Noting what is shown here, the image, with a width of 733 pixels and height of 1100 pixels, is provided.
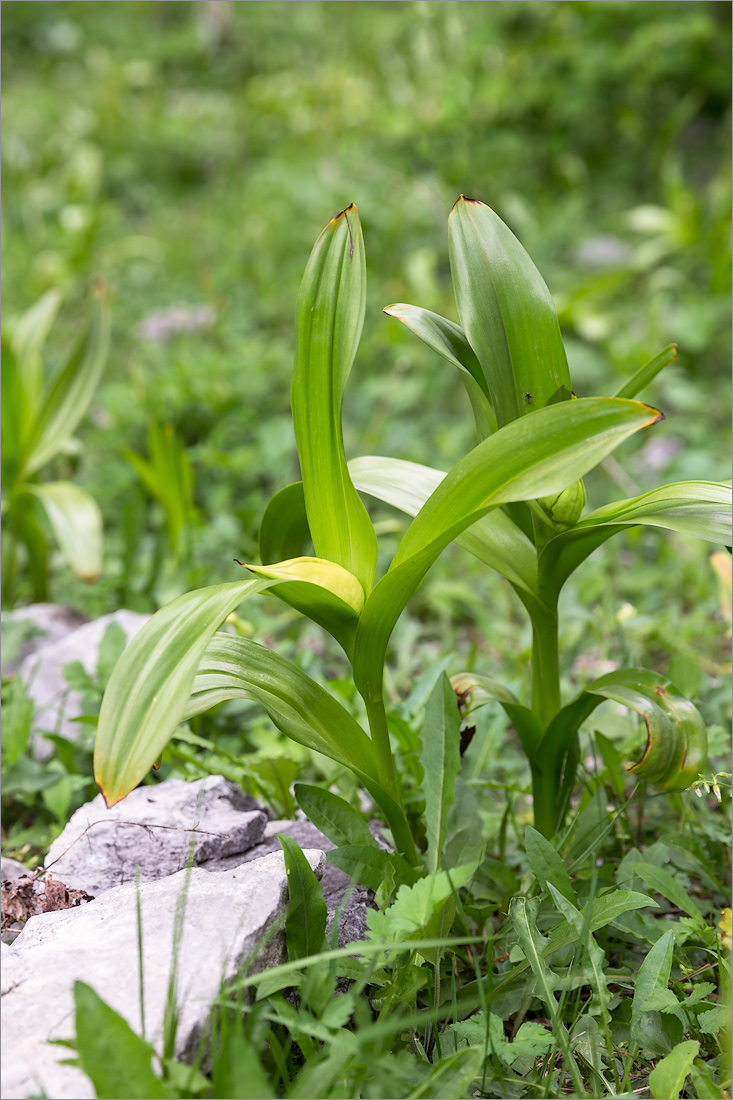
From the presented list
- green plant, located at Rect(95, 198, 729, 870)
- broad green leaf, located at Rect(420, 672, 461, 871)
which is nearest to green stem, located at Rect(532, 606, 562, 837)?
green plant, located at Rect(95, 198, 729, 870)

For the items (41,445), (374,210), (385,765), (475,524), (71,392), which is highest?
(374,210)

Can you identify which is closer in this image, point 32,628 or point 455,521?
→ point 455,521

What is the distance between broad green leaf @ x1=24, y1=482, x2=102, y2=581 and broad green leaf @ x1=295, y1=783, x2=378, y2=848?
1006 millimetres

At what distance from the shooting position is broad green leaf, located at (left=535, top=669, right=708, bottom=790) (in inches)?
41.4

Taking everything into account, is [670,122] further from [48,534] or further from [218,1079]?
[218,1079]

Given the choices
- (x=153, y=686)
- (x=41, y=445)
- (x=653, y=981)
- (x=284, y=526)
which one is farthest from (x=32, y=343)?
(x=653, y=981)

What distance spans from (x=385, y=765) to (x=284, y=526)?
367 mm

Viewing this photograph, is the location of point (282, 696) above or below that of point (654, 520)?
below

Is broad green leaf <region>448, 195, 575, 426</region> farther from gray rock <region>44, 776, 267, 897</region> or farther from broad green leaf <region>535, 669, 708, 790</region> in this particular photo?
gray rock <region>44, 776, 267, 897</region>

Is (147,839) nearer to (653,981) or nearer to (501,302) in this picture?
(653,981)

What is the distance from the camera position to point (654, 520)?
1.00 metres

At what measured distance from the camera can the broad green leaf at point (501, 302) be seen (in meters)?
1.07

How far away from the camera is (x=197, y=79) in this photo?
618 cm

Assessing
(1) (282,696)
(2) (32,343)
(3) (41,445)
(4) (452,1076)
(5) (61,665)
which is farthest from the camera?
(2) (32,343)
